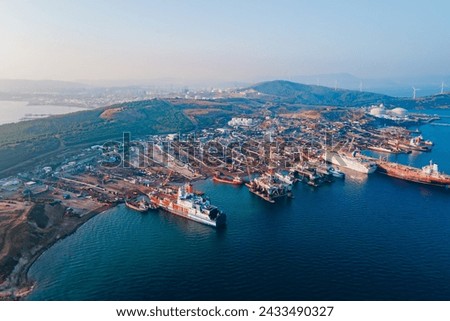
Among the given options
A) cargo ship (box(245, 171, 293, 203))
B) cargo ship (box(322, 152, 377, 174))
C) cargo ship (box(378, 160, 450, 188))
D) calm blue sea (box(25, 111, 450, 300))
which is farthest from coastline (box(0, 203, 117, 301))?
cargo ship (box(378, 160, 450, 188))

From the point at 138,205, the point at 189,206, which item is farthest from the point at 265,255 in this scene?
the point at 138,205

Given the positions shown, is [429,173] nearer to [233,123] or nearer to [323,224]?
[323,224]

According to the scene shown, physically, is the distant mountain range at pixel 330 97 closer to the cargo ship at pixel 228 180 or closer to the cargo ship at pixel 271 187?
the cargo ship at pixel 228 180

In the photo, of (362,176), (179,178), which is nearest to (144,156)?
(179,178)

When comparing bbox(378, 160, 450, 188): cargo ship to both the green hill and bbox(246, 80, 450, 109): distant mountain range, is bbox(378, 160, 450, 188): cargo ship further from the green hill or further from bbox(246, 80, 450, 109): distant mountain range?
the green hill

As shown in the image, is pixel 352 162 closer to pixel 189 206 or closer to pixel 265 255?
pixel 189 206

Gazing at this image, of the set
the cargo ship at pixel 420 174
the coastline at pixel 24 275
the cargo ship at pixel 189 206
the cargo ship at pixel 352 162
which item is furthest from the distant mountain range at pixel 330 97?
the coastline at pixel 24 275
